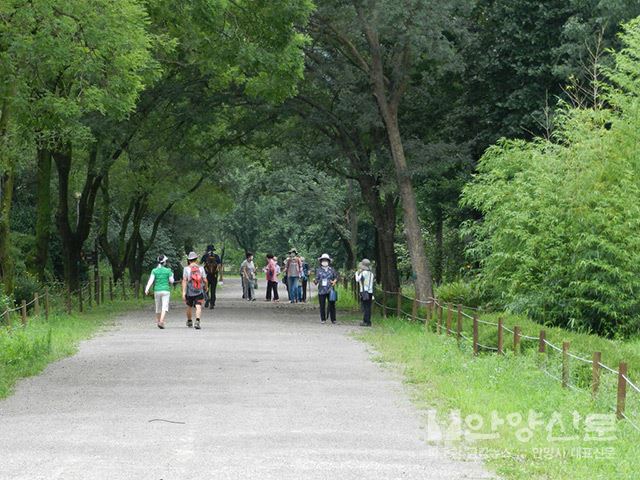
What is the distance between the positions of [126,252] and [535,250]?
30500mm

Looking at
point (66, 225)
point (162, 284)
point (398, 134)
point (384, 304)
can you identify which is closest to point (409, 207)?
point (398, 134)

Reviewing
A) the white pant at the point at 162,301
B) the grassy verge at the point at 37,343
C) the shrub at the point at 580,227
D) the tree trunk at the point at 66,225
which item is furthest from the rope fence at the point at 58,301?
the shrub at the point at 580,227

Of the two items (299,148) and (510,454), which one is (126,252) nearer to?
(299,148)

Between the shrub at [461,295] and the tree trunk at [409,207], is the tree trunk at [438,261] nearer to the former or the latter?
the shrub at [461,295]

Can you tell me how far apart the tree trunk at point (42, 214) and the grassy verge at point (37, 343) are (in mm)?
4822

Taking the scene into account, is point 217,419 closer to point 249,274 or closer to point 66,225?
point 66,225

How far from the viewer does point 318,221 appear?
5769 cm

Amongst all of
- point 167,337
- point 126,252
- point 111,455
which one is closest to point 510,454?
point 111,455

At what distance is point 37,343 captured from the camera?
19375mm

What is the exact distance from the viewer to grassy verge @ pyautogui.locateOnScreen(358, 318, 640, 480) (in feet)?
32.4

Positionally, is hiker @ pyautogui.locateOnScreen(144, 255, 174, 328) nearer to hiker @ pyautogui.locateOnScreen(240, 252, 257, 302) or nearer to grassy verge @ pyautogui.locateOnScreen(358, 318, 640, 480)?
grassy verge @ pyautogui.locateOnScreen(358, 318, 640, 480)

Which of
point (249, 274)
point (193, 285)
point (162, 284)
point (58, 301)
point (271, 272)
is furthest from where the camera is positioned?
point (249, 274)

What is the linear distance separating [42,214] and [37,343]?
15381 millimetres

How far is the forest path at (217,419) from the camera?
9711mm
